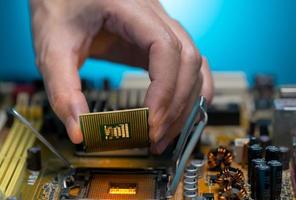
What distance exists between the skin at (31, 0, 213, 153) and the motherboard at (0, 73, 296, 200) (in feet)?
0.29

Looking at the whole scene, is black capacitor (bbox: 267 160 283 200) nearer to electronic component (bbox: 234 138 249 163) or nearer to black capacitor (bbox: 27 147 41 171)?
electronic component (bbox: 234 138 249 163)

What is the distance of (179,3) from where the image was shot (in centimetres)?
355

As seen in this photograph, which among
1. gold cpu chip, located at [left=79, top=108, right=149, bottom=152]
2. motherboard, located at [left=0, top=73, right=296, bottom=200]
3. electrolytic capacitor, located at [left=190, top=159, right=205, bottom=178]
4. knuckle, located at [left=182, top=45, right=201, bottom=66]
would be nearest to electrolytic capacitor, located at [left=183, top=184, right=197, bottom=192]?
motherboard, located at [left=0, top=73, right=296, bottom=200]

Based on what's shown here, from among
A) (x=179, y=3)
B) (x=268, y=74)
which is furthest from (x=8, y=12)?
(x=268, y=74)

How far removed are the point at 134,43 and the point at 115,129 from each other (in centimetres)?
52

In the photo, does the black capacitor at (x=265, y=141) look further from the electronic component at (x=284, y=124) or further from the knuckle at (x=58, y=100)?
the knuckle at (x=58, y=100)

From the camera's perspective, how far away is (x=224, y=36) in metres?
3.64

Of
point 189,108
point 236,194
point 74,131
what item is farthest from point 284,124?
point 74,131

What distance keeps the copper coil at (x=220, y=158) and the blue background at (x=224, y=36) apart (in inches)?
53.4

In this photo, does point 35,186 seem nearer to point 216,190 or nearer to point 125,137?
point 125,137

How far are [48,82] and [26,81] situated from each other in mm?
1416

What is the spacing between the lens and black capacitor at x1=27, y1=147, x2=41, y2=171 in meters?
2.38

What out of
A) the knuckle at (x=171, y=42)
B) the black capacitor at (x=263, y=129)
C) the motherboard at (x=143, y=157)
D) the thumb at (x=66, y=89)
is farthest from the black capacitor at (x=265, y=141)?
the thumb at (x=66, y=89)

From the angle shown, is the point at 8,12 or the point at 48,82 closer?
the point at 48,82
